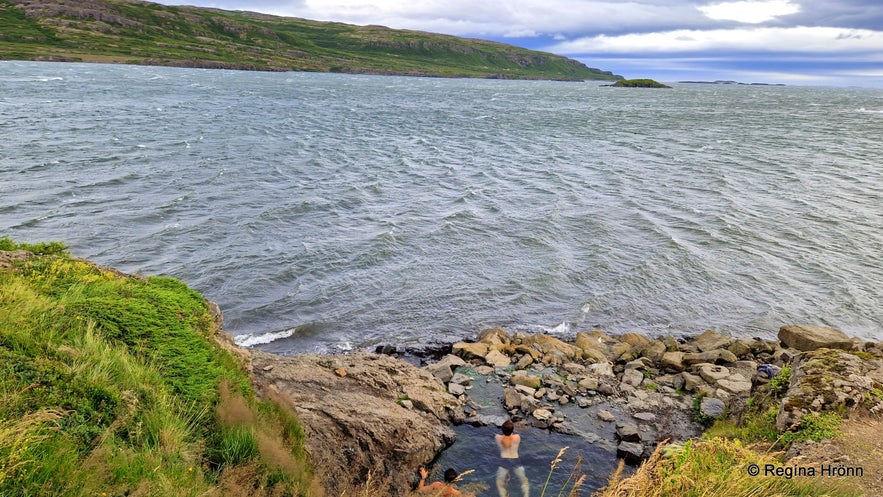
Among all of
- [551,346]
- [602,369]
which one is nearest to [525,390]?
[602,369]

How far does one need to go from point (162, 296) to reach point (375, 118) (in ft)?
245

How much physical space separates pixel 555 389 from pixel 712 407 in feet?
13.5

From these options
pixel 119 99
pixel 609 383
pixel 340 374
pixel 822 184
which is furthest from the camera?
pixel 119 99

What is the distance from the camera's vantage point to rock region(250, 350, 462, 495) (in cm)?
1020

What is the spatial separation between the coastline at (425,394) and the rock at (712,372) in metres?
0.07

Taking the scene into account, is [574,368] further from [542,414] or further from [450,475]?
[450,475]

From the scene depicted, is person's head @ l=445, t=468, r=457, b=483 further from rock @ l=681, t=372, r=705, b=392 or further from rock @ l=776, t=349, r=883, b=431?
rock @ l=681, t=372, r=705, b=392

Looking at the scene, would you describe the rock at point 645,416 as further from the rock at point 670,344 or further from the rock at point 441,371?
the rock at point 441,371

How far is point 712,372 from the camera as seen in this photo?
52.7ft

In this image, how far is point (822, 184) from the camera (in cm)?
4300

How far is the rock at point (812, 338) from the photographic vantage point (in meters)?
17.7

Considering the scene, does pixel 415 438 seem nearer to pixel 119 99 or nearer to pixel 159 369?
pixel 159 369

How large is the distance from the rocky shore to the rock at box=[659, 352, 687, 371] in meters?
0.03

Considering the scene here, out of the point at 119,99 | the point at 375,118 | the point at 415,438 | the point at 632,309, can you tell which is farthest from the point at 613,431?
the point at 119,99
